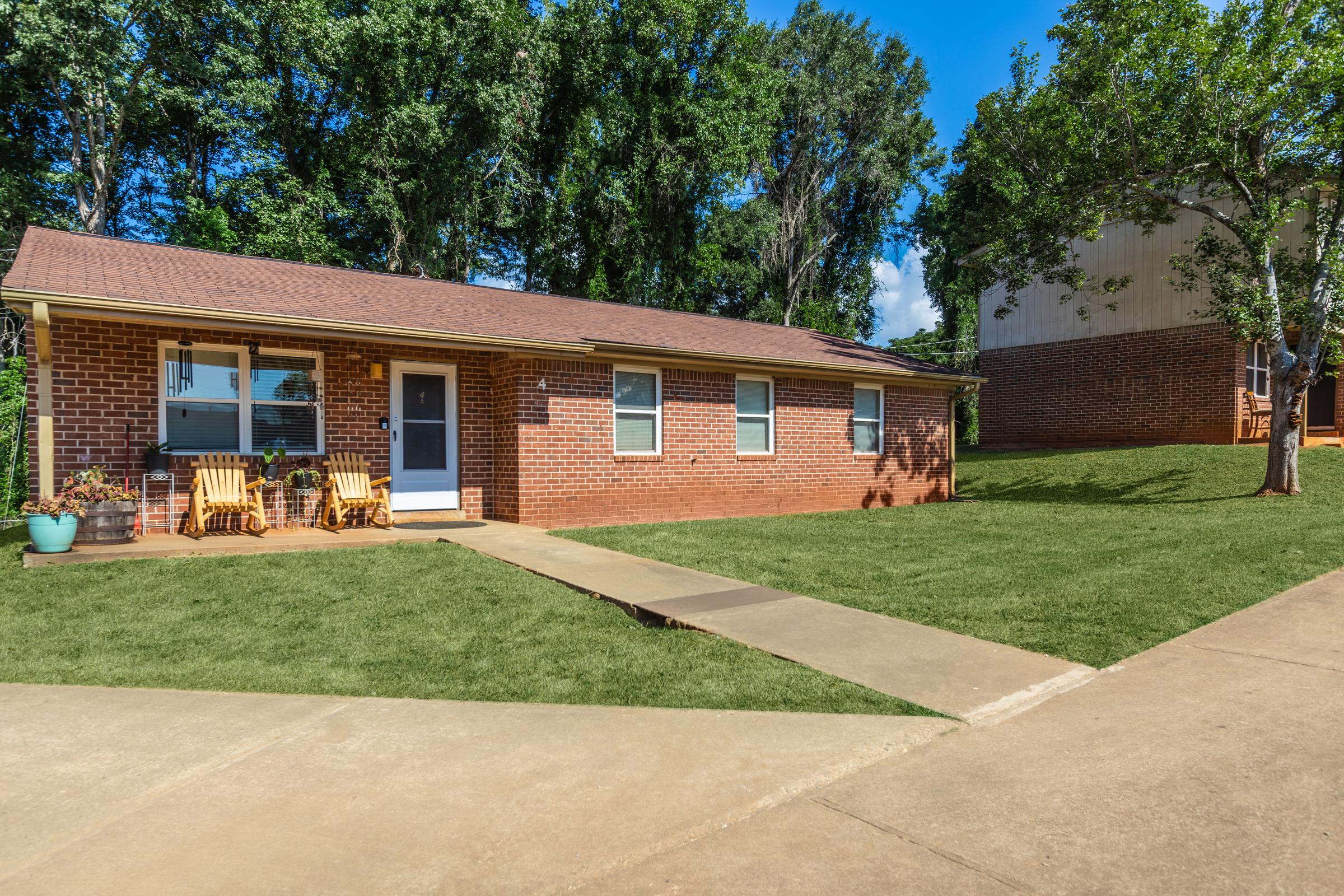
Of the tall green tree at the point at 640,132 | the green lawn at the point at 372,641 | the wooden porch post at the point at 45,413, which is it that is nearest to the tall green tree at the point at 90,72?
the tall green tree at the point at 640,132

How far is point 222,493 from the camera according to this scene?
8.80m

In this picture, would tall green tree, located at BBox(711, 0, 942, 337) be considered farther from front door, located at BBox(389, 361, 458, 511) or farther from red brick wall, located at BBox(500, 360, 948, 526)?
front door, located at BBox(389, 361, 458, 511)

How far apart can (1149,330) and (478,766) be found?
63.2 feet

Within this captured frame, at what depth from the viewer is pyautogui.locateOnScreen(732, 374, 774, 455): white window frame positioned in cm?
1254

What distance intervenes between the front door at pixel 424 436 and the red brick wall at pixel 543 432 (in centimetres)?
13

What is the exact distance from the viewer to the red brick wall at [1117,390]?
54.5 ft

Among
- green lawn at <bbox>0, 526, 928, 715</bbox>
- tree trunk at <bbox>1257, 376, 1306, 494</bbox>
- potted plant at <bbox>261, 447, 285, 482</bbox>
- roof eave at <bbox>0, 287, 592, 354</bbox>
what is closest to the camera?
green lawn at <bbox>0, 526, 928, 715</bbox>

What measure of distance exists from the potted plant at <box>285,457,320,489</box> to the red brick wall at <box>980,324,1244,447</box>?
17340 millimetres

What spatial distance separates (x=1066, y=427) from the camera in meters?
19.3

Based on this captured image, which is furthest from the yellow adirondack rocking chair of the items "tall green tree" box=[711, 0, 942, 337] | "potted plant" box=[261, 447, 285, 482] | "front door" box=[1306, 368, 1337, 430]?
"front door" box=[1306, 368, 1337, 430]

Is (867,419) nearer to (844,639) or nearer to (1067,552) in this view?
(1067,552)

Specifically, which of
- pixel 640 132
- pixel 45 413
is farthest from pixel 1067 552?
pixel 640 132

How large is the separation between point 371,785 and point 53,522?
6.34m

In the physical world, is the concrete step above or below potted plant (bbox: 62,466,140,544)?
below
